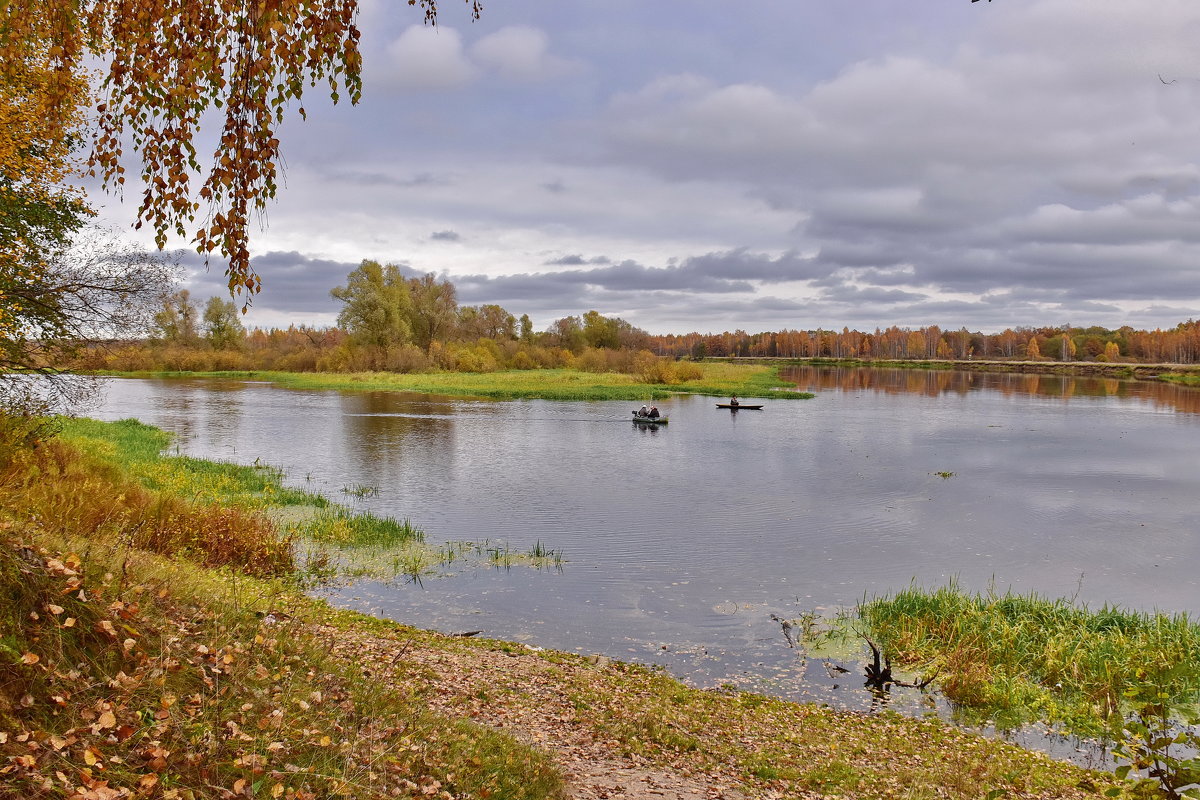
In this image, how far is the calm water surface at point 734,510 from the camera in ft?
41.5

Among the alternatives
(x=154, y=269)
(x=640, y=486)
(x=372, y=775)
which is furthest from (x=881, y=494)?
(x=372, y=775)

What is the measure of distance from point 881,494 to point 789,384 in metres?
54.5

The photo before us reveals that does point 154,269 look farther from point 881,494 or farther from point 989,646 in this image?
point 881,494

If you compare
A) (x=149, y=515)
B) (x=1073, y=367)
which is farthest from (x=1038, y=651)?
(x=1073, y=367)

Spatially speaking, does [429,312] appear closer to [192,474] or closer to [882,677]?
[192,474]

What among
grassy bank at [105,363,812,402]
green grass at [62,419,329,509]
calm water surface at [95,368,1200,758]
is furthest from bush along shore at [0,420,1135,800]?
grassy bank at [105,363,812,402]

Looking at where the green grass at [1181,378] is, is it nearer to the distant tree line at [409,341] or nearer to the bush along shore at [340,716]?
the distant tree line at [409,341]

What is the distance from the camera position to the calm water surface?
12.6m

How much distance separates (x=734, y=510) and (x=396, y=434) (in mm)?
19823

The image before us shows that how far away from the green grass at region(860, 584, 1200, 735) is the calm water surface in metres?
1.48

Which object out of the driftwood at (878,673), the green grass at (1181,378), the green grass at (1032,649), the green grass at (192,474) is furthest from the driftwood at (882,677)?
the green grass at (1181,378)

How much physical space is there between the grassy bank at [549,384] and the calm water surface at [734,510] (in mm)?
16568

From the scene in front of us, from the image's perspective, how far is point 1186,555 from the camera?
17375 mm

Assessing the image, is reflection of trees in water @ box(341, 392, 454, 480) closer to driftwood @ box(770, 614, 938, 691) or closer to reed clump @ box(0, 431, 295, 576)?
reed clump @ box(0, 431, 295, 576)
